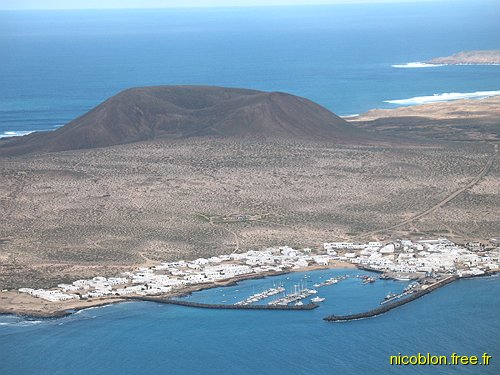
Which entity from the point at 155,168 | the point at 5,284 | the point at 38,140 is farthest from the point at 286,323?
the point at 38,140

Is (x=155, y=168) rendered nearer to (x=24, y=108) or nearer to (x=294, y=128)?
(x=294, y=128)

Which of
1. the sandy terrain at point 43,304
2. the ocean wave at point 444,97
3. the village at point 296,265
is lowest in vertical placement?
the sandy terrain at point 43,304

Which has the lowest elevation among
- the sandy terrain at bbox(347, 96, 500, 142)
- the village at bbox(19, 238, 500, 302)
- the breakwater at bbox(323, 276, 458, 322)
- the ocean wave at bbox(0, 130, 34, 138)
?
the breakwater at bbox(323, 276, 458, 322)

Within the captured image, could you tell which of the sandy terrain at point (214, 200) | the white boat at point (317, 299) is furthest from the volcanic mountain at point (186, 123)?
the white boat at point (317, 299)

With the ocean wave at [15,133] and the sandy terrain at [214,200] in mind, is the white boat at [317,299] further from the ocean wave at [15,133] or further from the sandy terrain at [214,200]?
the ocean wave at [15,133]

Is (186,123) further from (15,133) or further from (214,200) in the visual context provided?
(214,200)

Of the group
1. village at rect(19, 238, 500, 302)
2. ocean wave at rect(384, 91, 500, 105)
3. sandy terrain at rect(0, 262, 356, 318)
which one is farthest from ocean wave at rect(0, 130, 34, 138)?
sandy terrain at rect(0, 262, 356, 318)

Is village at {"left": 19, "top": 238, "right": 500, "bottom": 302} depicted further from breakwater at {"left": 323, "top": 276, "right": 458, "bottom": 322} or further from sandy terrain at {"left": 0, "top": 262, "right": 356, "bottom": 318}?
breakwater at {"left": 323, "top": 276, "right": 458, "bottom": 322}
